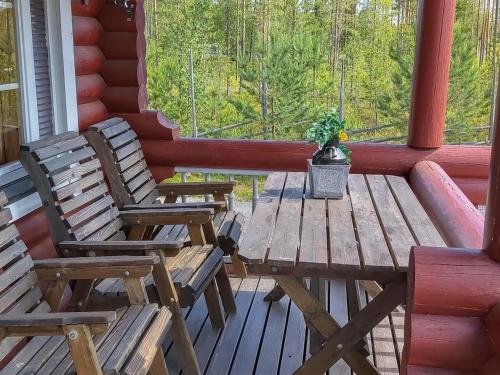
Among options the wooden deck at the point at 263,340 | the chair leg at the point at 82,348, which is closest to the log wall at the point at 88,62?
the wooden deck at the point at 263,340

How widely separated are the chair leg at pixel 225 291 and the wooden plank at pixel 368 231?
0.76 metres

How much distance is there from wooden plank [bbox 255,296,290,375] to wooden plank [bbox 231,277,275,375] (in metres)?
0.03

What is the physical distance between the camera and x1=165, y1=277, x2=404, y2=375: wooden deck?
2.73 m

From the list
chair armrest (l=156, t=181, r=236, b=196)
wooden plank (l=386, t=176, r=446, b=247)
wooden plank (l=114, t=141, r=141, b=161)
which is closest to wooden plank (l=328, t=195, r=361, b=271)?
wooden plank (l=386, t=176, r=446, b=247)

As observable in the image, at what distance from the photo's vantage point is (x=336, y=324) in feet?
7.45

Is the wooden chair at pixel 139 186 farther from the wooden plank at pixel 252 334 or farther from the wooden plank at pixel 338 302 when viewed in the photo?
the wooden plank at pixel 338 302

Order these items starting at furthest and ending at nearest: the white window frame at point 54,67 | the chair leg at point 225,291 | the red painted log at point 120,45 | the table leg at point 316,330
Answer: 1. the red painted log at point 120,45
2. the chair leg at point 225,291
3. the white window frame at point 54,67
4. the table leg at point 316,330

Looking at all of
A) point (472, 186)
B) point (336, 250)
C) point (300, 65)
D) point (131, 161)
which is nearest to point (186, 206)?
point (131, 161)

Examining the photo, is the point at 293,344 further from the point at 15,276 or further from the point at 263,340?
the point at 15,276

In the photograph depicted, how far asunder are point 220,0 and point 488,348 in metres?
18.9

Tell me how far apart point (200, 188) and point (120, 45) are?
3.51ft

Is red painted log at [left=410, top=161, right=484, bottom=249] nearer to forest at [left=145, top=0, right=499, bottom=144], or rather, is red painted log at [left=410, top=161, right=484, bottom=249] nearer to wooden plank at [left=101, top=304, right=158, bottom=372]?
wooden plank at [left=101, top=304, right=158, bottom=372]

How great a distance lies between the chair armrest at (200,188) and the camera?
11.3 feet

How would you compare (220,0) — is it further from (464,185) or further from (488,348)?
(488,348)
